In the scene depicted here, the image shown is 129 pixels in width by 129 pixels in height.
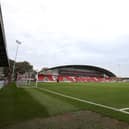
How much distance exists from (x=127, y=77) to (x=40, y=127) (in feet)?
359

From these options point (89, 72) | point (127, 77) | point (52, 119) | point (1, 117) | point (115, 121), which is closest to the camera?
point (115, 121)

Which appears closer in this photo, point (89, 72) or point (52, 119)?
point (52, 119)

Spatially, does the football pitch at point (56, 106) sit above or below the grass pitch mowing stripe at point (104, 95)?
below

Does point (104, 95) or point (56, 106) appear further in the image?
point (104, 95)

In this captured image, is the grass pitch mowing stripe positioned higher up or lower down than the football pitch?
higher up

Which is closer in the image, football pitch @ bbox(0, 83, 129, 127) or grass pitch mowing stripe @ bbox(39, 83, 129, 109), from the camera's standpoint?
football pitch @ bbox(0, 83, 129, 127)

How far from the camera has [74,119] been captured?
19.8 ft

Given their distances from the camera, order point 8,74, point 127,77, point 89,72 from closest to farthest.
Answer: point 8,74, point 127,77, point 89,72

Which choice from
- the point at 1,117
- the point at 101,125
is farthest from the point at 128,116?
the point at 1,117

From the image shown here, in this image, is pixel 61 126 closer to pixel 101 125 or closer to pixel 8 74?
pixel 101 125

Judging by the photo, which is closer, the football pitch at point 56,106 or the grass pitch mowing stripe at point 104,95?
the football pitch at point 56,106

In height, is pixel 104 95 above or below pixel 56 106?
above

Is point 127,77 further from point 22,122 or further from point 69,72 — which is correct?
point 22,122

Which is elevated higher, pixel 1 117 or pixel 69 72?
pixel 69 72
